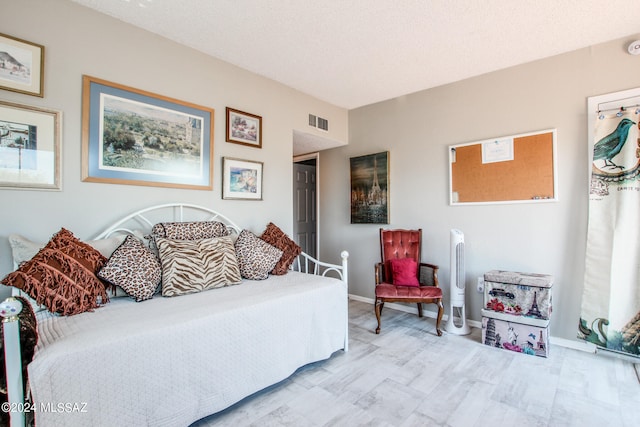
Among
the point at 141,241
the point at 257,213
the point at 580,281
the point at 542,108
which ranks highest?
the point at 542,108

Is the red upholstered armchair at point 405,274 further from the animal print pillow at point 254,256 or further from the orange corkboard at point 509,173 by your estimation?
the animal print pillow at point 254,256

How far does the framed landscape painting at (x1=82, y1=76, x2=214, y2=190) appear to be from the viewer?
2.13m

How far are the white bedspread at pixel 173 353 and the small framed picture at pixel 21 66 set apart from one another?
1403 millimetres

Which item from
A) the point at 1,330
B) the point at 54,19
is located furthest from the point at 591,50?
the point at 1,330

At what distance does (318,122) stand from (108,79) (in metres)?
2.20

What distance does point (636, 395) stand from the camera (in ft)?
6.31

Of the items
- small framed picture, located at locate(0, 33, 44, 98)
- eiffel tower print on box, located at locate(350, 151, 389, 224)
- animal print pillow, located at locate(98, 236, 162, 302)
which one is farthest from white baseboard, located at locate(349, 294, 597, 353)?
small framed picture, located at locate(0, 33, 44, 98)

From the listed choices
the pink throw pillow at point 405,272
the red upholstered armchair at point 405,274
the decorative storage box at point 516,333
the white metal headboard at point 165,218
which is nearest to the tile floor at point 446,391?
the decorative storage box at point 516,333

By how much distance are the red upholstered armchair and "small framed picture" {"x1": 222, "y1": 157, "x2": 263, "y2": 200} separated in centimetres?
150

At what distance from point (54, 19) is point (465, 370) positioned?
12.2 ft

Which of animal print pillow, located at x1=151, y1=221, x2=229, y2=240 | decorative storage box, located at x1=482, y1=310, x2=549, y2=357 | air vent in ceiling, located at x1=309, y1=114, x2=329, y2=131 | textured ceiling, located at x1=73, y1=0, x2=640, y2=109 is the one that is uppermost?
textured ceiling, located at x1=73, y1=0, x2=640, y2=109

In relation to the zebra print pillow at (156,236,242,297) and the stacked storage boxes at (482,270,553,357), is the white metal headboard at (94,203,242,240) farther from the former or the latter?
the stacked storage boxes at (482,270,553,357)

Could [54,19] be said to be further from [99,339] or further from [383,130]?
[383,130]

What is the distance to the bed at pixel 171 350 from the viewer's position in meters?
1.22
